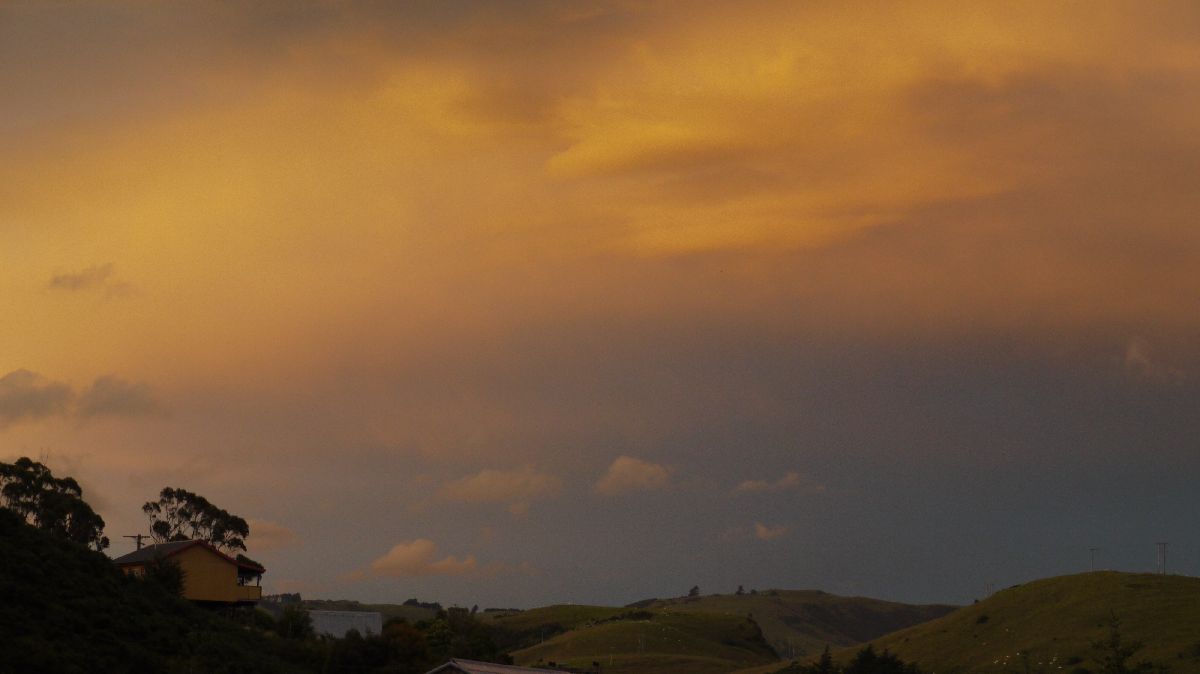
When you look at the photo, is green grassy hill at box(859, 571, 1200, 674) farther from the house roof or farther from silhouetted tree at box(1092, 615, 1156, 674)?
the house roof

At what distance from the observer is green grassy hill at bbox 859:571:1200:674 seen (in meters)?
99.1

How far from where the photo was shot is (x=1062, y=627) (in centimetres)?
11044

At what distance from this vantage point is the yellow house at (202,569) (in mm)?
96312

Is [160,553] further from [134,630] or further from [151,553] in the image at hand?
[134,630]

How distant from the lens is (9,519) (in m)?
83.4

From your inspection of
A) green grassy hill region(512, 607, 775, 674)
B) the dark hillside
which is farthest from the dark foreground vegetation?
green grassy hill region(512, 607, 775, 674)

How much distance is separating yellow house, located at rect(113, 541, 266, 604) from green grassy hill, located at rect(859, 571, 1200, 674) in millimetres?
55893

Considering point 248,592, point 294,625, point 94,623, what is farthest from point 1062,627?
point 94,623

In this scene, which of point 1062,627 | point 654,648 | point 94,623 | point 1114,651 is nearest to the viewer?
point 94,623

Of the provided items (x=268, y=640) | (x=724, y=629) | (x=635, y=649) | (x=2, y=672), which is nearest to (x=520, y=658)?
(x=635, y=649)

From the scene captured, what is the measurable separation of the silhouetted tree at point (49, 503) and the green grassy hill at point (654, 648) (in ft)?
170

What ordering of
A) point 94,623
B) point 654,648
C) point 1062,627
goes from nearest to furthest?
point 94,623, point 1062,627, point 654,648

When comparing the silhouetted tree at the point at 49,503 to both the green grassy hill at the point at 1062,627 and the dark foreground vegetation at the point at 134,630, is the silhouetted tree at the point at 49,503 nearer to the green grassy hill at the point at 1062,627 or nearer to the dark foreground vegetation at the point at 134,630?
the dark foreground vegetation at the point at 134,630

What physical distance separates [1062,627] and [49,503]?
85.9 metres
